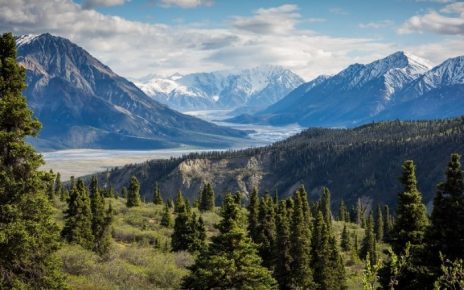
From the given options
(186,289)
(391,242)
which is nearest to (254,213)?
(391,242)

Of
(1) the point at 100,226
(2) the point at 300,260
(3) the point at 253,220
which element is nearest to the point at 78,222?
(1) the point at 100,226

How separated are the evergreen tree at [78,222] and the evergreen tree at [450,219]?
36.9 m

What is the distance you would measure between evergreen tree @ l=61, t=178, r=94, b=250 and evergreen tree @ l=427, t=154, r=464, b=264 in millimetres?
36878

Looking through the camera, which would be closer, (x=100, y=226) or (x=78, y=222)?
(x=78, y=222)

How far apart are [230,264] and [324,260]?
2752 cm

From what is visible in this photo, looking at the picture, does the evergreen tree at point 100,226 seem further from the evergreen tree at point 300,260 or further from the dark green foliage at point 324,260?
the dark green foliage at point 324,260

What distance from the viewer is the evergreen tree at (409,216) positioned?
32.9 m

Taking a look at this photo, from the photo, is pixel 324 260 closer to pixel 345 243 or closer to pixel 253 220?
pixel 253 220

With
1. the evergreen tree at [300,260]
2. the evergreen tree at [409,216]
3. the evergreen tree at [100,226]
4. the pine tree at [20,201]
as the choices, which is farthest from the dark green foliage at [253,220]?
the pine tree at [20,201]

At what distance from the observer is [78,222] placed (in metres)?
57.3

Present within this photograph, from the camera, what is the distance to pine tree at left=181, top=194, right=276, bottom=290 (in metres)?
27.0

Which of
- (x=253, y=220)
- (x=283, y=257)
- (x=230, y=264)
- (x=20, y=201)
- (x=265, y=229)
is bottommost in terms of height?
(x=283, y=257)

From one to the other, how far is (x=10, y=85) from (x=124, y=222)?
64846 mm

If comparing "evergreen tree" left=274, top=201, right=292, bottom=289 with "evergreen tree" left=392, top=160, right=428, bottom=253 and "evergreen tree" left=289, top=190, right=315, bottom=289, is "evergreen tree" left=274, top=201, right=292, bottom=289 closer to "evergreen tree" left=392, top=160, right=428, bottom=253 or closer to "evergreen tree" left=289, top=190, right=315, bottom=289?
"evergreen tree" left=289, top=190, right=315, bottom=289
